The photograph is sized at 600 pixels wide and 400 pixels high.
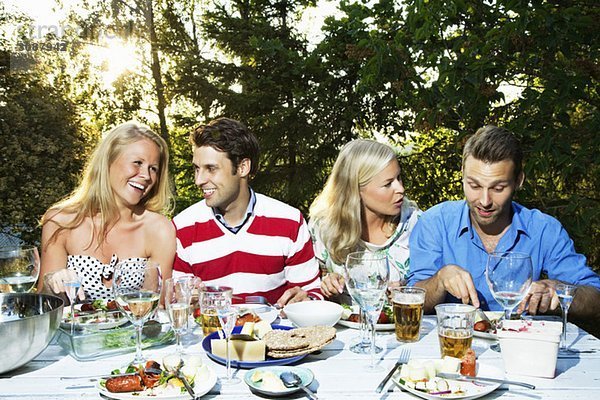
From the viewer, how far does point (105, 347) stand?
1668mm

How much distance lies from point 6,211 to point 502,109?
16.4 feet

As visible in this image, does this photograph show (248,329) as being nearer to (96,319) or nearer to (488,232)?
(96,319)

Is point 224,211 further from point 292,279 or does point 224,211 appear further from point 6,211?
point 6,211

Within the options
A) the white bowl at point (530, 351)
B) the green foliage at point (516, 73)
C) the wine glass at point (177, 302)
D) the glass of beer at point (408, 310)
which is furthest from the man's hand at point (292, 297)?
the green foliage at point (516, 73)

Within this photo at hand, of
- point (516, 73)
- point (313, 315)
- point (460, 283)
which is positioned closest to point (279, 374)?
point (313, 315)

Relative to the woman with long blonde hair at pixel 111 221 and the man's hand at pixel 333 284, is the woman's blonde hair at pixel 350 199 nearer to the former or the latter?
the man's hand at pixel 333 284

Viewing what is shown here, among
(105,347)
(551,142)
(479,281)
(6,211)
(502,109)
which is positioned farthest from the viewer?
(6,211)

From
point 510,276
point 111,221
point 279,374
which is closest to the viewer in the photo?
point 279,374

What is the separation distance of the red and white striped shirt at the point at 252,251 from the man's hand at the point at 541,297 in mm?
1085

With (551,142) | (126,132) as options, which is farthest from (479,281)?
(126,132)

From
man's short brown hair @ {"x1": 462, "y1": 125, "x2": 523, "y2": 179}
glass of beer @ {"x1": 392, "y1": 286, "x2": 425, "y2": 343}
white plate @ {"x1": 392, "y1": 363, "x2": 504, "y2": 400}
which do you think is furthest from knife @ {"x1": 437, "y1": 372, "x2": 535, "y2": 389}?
man's short brown hair @ {"x1": 462, "y1": 125, "x2": 523, "y2": 179}

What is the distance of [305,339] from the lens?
5.36 ft

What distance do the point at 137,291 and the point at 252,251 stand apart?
1241 millimetres

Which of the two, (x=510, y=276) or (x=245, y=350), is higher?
(x=510, y=276)
